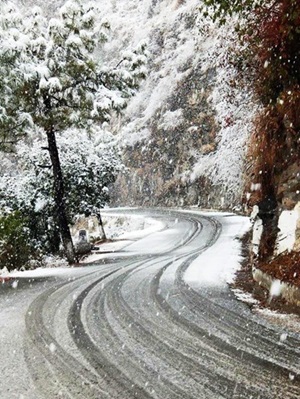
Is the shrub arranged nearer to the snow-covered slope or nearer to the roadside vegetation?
the roadside vegetation

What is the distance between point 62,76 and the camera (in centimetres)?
1401

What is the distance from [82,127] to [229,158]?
13311 mm

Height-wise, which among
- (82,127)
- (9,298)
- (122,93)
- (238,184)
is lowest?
(9,298)

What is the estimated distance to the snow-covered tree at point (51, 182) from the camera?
63.1 ft

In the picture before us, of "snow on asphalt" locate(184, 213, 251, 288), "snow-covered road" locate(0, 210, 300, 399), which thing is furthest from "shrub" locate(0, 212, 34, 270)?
"snow on asphalt" locate(184, 213, 251, 288)

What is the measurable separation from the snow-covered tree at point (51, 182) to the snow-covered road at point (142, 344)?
1040cm

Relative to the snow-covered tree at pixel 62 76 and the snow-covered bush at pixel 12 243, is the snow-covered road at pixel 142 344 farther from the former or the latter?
the snow-covered tree at pixel 62 76

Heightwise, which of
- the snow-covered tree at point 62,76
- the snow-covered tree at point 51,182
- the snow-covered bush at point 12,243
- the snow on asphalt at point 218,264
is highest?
the snow-covered tree at point 62,76

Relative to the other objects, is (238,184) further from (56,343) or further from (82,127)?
(56,343)

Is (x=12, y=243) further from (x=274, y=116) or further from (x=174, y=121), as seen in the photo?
(x=174, y=121)

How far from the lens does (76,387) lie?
376 centimetres

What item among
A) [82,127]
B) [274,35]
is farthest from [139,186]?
[274,35]

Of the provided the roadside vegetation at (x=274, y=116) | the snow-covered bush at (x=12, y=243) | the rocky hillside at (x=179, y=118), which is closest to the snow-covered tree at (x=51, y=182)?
the rocky hillside at (x=179, y=118)

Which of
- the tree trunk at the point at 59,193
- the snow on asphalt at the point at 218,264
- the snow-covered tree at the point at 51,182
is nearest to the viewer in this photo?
the snow on asphalt at the point at 218,264
